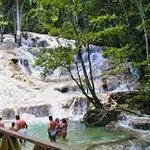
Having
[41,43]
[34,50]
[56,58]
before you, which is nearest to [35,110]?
[56,58]

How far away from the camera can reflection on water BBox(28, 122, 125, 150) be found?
1720 centimetres

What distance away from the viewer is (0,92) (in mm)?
29781

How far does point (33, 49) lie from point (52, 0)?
19016mm

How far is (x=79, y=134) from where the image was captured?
1950 cm

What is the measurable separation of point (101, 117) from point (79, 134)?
2525mm

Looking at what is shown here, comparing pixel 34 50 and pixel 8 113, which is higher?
pixel 34 50

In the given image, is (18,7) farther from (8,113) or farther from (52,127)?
(52,127)

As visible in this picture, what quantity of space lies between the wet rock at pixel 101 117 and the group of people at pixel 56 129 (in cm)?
441

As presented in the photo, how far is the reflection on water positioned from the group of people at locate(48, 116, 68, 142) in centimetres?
30

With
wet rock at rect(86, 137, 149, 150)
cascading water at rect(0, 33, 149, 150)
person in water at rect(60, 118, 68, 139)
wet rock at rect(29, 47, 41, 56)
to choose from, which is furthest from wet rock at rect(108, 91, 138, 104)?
wet rock at rect(29, 47, 41, 56)

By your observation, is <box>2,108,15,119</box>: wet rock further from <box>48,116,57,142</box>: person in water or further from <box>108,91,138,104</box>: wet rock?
<box>48,116,57,142</box>: person in water

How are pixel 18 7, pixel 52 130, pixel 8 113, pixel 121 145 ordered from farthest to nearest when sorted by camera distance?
1. pixel 18 7
2. pixel 8 113
3. pixel 52 130
4. pixel 121 145

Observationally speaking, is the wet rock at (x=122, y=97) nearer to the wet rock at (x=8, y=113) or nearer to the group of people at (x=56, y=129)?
the wet rock at (x=8, y=113)

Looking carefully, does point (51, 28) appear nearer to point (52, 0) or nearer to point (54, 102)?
point (52, 0)
